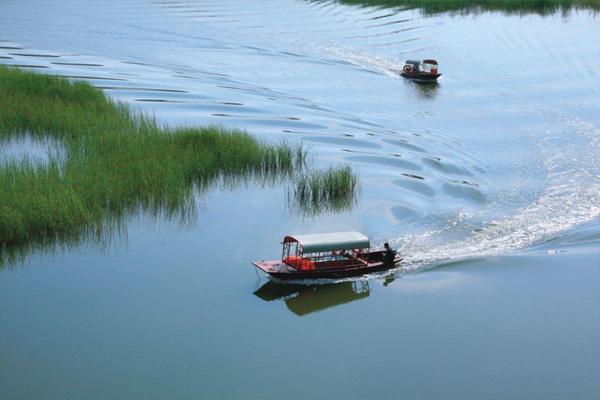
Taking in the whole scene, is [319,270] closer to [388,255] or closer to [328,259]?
[328,259]

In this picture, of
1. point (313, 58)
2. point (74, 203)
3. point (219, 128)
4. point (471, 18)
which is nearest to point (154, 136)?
point (219, 128)

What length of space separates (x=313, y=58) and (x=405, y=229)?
2120 cm

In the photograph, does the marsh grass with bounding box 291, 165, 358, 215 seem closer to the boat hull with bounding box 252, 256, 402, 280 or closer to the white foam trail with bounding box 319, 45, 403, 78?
the boat hull with bounding box 252, 256, 402, 280

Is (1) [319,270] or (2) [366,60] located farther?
(2) [366,60]

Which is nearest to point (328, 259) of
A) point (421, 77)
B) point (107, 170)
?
point (107, 170)

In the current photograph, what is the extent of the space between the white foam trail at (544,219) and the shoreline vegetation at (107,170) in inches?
140

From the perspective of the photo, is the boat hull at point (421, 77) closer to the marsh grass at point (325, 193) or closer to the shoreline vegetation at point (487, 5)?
the marsh grass at point (325, 193)

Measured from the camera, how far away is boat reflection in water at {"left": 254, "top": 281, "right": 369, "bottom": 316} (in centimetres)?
1838

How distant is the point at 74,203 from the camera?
20438mm

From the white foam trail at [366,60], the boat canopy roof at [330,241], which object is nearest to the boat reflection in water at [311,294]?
the boat canopy roof at [330,241]

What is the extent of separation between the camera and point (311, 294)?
18875 mm

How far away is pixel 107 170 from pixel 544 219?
1157 cm

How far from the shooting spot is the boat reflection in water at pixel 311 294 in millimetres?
18375

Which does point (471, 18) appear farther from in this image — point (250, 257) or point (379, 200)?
point (250, 257)
